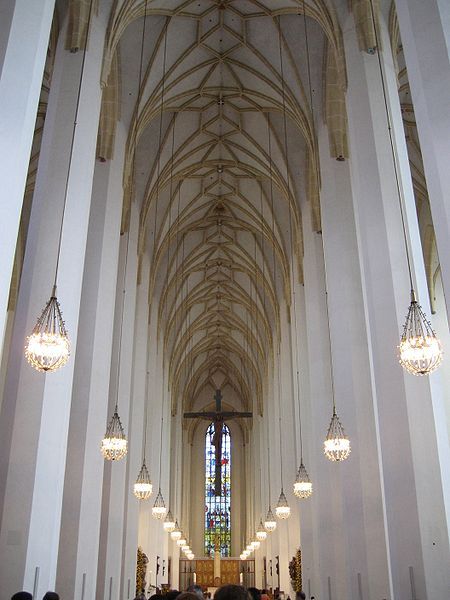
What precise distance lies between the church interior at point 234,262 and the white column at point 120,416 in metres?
0.08

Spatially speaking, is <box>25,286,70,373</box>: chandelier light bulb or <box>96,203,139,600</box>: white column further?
<box>96,203,139,600</box>: white column

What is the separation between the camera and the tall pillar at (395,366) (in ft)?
26.6

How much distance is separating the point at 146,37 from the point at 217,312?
62.2ft

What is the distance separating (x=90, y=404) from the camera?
12.1 m

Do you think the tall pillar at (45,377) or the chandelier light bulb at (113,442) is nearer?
the tall pillar at (45,377)

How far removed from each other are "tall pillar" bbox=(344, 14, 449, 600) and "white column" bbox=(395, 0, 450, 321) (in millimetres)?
2500

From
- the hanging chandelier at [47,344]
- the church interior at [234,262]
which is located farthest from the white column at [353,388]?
the hanging chandelier at [47,344]

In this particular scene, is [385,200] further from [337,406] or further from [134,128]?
[134,128]

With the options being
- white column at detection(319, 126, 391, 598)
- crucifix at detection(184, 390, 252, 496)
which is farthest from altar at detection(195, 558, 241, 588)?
white column at detection(319, 126, 391, 598)

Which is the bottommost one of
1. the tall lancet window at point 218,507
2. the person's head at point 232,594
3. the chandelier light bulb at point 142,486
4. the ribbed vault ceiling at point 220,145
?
the person's head at point 232,594

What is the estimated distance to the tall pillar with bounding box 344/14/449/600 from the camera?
8094 millimetres

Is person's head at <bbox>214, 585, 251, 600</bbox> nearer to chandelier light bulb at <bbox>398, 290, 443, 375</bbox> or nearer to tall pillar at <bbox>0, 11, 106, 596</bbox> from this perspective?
chandelier light bulb at <bbox>398, 290, 443, 375</bbox>

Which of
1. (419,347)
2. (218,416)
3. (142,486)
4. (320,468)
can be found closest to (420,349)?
(419,347)

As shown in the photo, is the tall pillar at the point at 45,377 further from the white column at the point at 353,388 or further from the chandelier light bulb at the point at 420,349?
the white column at the point at 353,388
